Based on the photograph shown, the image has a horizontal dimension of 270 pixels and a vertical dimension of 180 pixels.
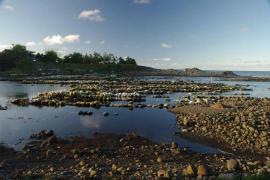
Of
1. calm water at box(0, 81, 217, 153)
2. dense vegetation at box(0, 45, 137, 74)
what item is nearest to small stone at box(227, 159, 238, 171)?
calm water at box(0, 81, 217, 153)

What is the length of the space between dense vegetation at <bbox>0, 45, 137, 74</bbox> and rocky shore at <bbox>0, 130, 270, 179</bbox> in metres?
99.0

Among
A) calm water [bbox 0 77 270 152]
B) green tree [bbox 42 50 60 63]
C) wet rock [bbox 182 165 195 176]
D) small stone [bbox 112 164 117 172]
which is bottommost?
calm water [bbox 0 77 270 152]

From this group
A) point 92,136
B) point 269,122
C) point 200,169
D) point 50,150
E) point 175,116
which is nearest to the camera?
point 200,169

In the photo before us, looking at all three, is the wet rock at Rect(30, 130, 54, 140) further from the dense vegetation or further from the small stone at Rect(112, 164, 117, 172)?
the dense vegetation

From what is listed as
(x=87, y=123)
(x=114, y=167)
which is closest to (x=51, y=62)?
(x=87, y=123)

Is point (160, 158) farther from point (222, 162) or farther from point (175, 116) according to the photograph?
point (175, 116)

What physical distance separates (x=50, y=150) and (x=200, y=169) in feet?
23.3

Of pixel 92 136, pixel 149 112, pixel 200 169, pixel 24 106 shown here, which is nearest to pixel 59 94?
pixel 24 106

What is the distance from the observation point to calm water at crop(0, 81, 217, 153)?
19719 millimetres

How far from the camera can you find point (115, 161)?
558 inches

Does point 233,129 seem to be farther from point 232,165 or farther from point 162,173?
point 162,173

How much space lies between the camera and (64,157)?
14.9m

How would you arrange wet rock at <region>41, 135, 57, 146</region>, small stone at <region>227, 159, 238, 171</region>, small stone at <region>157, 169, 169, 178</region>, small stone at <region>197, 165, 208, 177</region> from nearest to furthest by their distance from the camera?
small stone at <region>157, 169, 169, 178</region> < small stone at <region>197, 165, 208, 177</region> < small stone at <region>227, 159, 238, 171</region> < wet rock at <region>41, 135, 57, 146</region>

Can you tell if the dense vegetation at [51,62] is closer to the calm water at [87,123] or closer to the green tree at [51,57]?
the green tree at [51,57]
